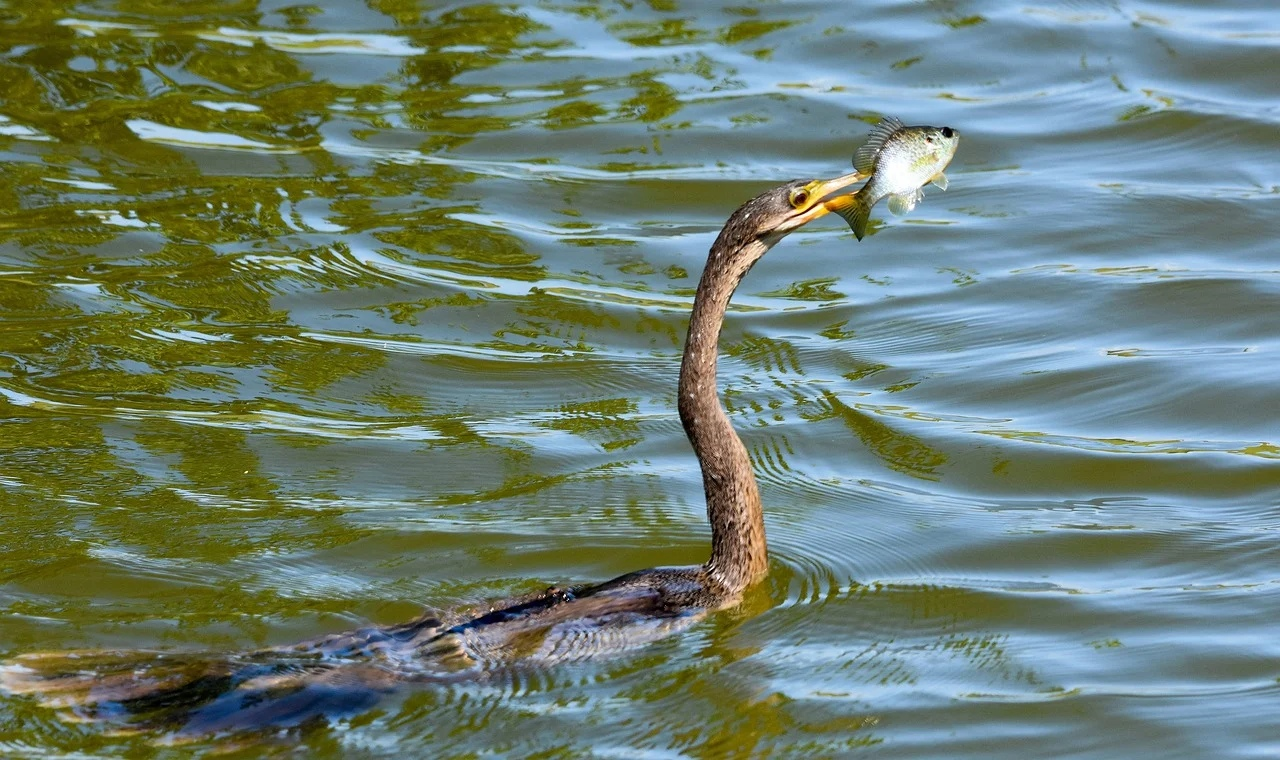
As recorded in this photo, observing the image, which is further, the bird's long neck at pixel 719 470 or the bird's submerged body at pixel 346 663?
the bird's long neck at pixel 719 470

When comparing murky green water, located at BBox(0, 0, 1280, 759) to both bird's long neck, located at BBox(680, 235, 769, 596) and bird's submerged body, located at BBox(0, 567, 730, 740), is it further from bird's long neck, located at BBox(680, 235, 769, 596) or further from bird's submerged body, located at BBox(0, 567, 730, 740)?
bird's long neck, located at BBox(680, 235, 769, 596)

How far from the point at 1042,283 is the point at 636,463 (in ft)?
9.92

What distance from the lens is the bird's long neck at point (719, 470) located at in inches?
252

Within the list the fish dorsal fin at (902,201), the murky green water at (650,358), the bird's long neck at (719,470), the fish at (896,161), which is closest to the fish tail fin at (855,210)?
the fish at (896,161)

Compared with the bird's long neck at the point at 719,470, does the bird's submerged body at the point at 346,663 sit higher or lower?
lower

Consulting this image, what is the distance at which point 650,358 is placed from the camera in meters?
8.98

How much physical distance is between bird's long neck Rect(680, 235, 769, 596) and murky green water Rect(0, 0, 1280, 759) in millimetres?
258

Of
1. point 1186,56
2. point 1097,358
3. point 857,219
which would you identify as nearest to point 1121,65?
point 1186,56

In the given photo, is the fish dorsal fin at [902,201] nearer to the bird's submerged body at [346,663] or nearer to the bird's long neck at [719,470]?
the bird's long neck at [719,470]

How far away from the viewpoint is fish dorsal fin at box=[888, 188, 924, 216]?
657 centimetres

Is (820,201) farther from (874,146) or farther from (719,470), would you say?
(719,470)

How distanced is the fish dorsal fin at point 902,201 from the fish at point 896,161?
2 cm

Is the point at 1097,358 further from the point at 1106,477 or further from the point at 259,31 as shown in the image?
the point at 259,31

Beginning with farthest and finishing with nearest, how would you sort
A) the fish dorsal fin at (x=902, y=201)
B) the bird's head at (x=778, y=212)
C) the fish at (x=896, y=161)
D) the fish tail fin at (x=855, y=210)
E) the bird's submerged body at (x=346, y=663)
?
the fish dorsal fin at (x=902, y=201) < the fish at (x=896, y=161) < the fish tail fin at (x=855, y=210) < the bird's head at (x=778, y=212) < the bird's submerged body at (x=346, y=663)
